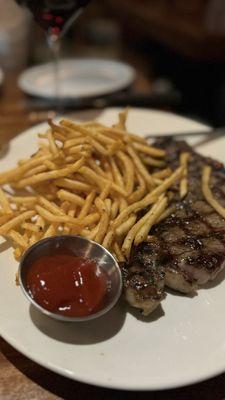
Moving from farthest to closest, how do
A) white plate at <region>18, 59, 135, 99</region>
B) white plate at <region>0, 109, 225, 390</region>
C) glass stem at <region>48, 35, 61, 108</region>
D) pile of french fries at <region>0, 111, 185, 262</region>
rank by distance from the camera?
white plate at <region>18, 59, 135, 99</region>, glass stem at <region>48, 35, 61, 108</region>, pile of french fries at <region>0, 111, 185, 262</region>, white plate at <region>0, 109, 225, 390</region>

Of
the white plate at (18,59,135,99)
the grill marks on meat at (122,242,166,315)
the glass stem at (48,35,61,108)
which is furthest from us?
the white plate at (18,59,135,99)

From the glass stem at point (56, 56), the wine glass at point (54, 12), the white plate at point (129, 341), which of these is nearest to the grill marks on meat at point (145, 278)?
the white plate at point (129, 341)

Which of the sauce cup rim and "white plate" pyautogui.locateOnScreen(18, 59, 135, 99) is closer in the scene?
the sauce cup rim

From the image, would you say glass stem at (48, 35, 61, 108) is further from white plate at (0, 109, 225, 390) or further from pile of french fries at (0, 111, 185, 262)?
white plate at (0, 109, 225, 390)

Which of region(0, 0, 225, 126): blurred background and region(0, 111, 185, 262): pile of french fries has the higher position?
region(0, 111, 185, 262): pile of french fries

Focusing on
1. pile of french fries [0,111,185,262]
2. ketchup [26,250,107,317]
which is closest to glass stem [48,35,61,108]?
pile of french fries [0,111,185,262]

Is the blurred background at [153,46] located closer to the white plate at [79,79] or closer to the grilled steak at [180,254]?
the white plate at [79,79]
